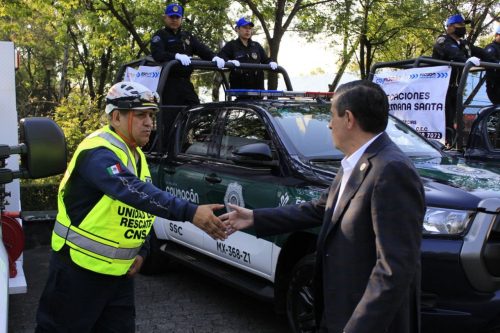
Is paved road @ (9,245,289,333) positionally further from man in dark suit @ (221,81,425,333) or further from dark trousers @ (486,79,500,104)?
dark trousers @ (486,79,500,104)

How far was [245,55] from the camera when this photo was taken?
760 centimetres

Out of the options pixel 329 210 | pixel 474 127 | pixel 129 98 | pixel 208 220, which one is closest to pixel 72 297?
pixel 208 220

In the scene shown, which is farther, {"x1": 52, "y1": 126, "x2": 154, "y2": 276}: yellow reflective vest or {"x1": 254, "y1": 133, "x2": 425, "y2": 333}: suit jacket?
{"x1": 52, "y1": 126, "x2": 154, "y2": 276}: yellow reflective vest

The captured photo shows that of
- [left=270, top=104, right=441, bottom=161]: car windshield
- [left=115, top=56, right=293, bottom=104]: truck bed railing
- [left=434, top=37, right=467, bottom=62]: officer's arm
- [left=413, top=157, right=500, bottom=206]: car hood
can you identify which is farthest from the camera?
[left=434, top=37, right=467, bottom=62]: officer's arm

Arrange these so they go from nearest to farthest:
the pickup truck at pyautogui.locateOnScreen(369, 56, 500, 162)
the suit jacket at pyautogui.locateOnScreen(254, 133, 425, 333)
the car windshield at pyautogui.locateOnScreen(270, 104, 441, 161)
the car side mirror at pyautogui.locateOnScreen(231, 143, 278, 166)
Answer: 1. the suit jacket at pyautogui.locateOnScreen(254, 133, 425, 333)
2. the car side mirror at pyautogui.locateOnScreen(231, 143, 278, 166)
3. the car windshield at pyautogui.locateOnScreen(270, 104, 441, 161)
4. the pickup truck at pyautogui.locateOnScreen(369, 56, 500, 162)

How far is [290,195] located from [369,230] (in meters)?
2.00

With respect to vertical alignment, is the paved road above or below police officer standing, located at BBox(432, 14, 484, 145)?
below

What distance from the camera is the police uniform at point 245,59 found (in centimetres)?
731

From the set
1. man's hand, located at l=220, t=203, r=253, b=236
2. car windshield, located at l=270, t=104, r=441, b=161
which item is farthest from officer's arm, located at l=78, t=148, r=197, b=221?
car windshield, located at l=270, t=104, r=441, b=161

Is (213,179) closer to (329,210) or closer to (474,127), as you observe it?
(329,210)

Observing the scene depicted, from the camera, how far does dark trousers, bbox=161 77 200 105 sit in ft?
21.8

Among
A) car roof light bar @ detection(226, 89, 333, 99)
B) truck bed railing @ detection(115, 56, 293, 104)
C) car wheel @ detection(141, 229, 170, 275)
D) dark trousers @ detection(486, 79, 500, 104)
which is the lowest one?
car wheel @ detection(141, 229, 170, 275)

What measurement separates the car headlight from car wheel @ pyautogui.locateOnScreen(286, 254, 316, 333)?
82cm

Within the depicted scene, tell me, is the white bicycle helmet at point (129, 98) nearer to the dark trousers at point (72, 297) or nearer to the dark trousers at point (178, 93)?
the dark trousers at point (72, 297)
